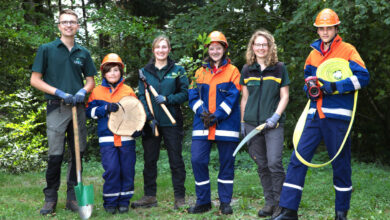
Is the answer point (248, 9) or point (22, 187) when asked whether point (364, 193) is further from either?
point (22, 187)

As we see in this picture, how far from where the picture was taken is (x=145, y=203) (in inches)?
212

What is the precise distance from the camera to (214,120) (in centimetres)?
477

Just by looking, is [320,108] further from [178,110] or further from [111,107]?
[111,107]

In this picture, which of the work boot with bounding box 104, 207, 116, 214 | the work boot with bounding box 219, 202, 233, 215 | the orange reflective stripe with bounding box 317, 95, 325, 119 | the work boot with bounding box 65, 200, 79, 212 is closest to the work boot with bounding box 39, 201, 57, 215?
the work boot with bounding box 65, 200, 79, 212

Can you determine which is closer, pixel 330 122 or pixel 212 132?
pixel 330 122

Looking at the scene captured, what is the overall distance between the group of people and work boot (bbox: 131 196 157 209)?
1cm

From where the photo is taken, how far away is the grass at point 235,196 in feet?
16.1

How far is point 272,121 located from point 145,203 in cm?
206

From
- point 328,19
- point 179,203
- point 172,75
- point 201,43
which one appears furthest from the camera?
point 201,43

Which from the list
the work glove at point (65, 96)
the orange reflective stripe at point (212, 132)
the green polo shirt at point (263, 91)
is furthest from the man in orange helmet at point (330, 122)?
the work glove at point (65, 96)

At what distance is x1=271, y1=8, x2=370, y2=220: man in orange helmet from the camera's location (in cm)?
412

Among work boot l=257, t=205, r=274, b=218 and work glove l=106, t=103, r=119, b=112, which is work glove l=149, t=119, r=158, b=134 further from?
work boot l=257, t=205, r=274, b=218

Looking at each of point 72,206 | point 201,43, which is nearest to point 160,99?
point 72,206

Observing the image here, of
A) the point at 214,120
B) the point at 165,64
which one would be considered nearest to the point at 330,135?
the point at 214,120
